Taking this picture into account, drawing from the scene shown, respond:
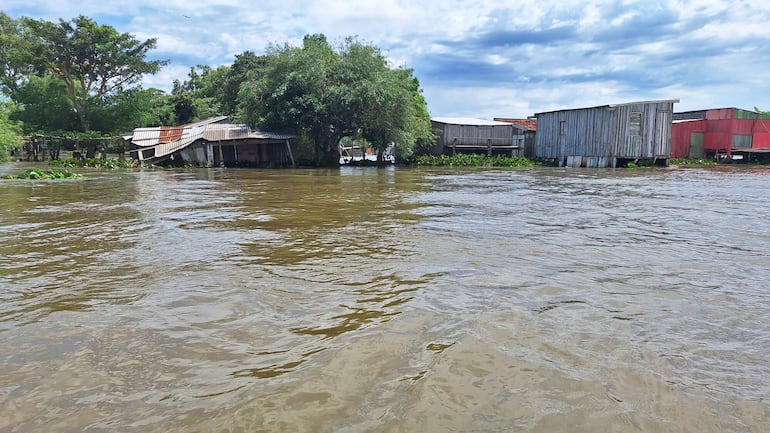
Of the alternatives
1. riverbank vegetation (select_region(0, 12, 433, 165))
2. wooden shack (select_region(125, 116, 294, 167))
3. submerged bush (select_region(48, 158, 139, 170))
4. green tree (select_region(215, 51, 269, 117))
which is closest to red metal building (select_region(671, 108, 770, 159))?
riverbank vegetation (select_region(0, 12, 433, 165))

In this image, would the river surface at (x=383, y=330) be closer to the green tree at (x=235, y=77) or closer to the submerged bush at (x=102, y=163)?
the submerged bush at (x=102, y=163)

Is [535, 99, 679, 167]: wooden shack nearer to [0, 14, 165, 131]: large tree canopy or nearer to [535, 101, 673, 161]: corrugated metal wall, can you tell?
[535, 101, 673, 161]: corrugated metal wall

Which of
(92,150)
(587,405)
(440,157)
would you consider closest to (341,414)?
(587,405)

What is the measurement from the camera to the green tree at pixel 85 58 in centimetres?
2995

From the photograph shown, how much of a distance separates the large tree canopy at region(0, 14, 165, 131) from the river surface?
29.4 meters

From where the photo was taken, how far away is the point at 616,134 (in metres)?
27.8

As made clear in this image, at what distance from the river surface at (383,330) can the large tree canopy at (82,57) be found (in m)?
29.4

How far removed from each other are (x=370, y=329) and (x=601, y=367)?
A: 52.4 inches

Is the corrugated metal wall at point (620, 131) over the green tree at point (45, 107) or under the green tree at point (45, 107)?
under

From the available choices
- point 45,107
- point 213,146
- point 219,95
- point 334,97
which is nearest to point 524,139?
point 334,97

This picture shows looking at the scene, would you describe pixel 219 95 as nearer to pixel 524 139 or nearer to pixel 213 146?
pixel 213 146

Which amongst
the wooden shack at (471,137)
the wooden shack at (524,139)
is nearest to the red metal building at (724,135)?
the wooden shack at (524,139)

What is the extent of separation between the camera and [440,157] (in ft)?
103

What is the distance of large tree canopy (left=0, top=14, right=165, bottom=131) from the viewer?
29.9m
